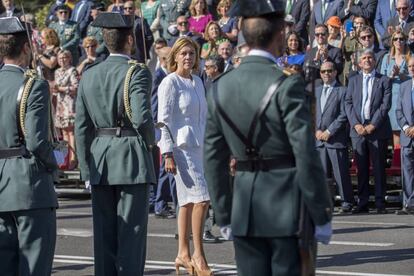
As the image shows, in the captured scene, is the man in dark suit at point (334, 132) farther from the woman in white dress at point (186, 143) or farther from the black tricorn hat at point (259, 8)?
the black tricorn hat at point (259, 8)

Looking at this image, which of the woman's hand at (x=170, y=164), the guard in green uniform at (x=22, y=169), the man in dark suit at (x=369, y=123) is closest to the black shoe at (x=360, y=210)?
the man in dark suit at (x=369, y=123)

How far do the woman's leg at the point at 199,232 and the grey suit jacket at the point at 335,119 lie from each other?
5502 millimetres

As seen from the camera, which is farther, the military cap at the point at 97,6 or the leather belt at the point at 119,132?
the military cap at the point at 97,6

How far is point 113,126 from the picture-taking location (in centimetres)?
959

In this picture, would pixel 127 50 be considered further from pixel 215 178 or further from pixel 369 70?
pixel 369 70

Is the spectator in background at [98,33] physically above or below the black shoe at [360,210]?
above

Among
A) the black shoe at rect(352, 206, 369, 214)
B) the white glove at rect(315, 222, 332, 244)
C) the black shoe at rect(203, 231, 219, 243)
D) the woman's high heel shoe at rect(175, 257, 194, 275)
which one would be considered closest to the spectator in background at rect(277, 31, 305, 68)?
the black shoe at rect(352, 206, 369, 214)

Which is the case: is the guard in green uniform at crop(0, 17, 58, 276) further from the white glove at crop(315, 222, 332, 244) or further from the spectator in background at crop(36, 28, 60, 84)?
the spectator in background at crop(36, 28, 60, 84)

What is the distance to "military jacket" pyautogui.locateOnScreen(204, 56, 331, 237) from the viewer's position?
6.51 m

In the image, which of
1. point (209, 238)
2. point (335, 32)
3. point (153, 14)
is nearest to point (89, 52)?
point (153, 14)

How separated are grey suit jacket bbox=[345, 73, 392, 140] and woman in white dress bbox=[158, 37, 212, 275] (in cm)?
520

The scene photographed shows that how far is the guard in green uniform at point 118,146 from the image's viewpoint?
951 cm

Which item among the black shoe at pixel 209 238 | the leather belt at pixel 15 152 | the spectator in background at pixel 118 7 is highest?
the leather belt at pixel 15 152

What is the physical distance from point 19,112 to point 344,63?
10400mm
